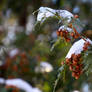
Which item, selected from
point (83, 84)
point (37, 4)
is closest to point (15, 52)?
point (37, 4)

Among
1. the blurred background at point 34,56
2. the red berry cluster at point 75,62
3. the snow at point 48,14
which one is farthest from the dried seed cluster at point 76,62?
the blurred background at point 34,56

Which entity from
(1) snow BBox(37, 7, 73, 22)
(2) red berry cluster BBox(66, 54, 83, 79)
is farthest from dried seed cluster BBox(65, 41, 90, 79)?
(1) snow BBox(37, 7, 73, 22)

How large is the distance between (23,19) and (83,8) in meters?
1.36

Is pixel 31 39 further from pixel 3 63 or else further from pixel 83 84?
pixel 83 84

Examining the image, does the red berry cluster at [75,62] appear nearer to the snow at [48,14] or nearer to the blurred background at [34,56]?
the snow at [48,14]

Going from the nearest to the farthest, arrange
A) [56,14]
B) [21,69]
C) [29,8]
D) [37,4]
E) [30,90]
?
1. [56,14]
2. [30,90]
3. [21,69]
4. [37,4]
5. [29,8]

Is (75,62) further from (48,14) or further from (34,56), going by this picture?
(34,56)

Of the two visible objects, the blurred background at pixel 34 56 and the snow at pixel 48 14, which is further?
the blurred background at pixel 34 56

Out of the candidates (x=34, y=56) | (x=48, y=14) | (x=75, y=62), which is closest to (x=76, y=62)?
(x=75, y=62)

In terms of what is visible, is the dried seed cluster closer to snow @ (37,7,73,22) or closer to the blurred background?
snow @ (37,7,73,22)

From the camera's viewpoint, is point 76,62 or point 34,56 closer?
point 76,62

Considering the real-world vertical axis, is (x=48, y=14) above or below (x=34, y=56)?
below

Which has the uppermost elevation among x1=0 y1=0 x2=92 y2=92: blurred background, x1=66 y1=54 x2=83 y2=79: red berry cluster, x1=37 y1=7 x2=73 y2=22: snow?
x1=0 y1=0 x2=92 y2=92: blurred background

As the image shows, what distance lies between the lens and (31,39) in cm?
299
